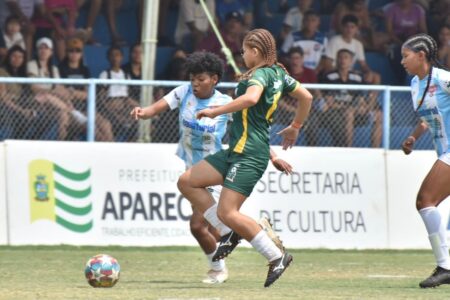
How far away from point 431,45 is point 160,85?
5.69m

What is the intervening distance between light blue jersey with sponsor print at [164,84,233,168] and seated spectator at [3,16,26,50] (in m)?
6.49

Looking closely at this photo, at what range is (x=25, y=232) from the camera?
16.1 m

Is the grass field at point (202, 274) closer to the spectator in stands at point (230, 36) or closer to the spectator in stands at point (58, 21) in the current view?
the spectator in stands at point (58, 21)

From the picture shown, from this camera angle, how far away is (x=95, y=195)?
16.3 metres

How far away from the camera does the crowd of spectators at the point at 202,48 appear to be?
16312mm

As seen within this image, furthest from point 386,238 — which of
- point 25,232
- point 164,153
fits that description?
point 25,232

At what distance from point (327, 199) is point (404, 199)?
1.11 m

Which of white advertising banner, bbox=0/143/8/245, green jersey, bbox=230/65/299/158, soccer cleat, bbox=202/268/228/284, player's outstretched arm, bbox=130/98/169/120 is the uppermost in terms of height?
green jersey, bbox=230/65/299/158

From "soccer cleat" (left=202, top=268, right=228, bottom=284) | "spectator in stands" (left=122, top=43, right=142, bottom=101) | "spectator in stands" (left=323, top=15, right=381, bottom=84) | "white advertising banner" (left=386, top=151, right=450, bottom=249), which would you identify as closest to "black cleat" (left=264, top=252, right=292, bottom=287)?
"soccer cleat" (left=202, top=268, right=228, bottom=284)

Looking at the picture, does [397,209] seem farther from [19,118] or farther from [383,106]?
[19,118]

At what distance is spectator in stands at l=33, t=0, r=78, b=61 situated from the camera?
18.6m

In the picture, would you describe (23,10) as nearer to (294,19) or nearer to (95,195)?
(95,195)

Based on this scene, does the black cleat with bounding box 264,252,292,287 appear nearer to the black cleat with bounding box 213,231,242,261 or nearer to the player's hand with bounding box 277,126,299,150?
the black cleat with bounding box 213,231,242,261

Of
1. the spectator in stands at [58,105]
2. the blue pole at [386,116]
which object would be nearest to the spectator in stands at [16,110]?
the spectator in stands at [58,105]
